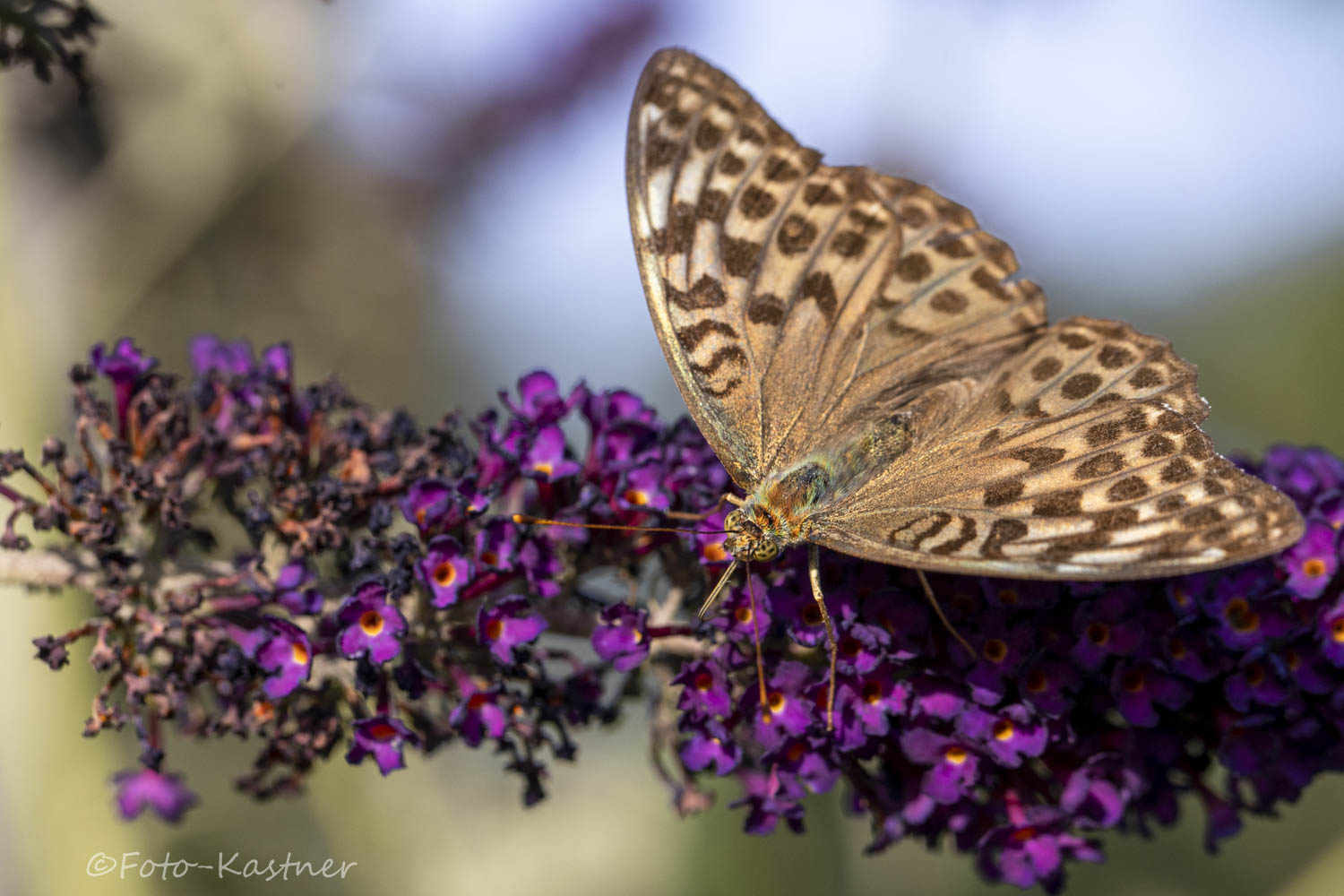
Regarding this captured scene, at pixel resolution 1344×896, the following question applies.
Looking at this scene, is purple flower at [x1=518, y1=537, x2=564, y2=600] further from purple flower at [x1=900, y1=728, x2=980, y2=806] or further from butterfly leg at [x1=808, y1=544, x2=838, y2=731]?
purple flower at [x1=900, y1=728, x2=980, y2=806]

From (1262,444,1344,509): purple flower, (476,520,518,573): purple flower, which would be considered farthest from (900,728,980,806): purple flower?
(1262,444,1344,509): purple flower

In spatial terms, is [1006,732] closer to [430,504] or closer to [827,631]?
[827,631]

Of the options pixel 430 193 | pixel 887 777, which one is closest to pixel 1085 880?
pixel 887 777

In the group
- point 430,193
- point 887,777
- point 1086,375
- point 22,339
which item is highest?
point 430,193

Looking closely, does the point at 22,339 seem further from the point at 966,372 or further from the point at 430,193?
the point at 430,193

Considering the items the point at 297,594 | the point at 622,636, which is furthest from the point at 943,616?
the point at 297,594

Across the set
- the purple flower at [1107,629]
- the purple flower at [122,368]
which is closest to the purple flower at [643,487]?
the purple flower at [1107,629]
